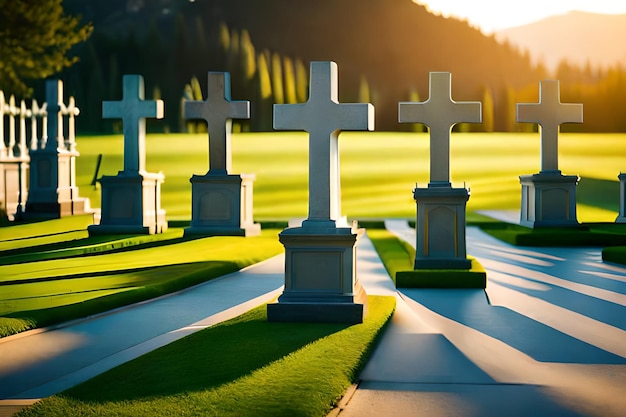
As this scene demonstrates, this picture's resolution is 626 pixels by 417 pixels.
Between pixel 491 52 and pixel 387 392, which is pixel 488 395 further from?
pixel 491 52

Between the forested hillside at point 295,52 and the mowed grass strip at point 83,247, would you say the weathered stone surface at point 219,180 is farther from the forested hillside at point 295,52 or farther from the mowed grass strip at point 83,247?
the forested hillside at point 295,52

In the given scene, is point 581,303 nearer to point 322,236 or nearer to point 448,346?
point 448,346

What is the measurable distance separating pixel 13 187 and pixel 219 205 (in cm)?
808

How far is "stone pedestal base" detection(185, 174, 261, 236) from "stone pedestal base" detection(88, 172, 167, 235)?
4.38 feet

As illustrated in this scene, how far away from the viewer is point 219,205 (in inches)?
802

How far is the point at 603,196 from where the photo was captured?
3422cm

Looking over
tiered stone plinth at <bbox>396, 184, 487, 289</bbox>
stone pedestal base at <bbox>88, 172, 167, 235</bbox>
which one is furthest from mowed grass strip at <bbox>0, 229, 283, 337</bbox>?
tiered stone plinth at <bbox>396, 184, 487, 289</bbox>

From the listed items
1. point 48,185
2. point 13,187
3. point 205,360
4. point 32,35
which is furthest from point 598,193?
point 205,360

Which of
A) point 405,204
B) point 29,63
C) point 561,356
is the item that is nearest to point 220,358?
point 561,356

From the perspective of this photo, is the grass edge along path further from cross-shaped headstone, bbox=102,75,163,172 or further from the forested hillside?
the forested hillside

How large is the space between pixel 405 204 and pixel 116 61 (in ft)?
149

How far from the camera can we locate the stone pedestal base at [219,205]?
2022 cm

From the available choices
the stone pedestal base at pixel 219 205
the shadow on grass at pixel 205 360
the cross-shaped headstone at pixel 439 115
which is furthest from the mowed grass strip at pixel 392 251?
the shadow on grass at pixel 205 360

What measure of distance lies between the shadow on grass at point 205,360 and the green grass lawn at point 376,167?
20795mm
